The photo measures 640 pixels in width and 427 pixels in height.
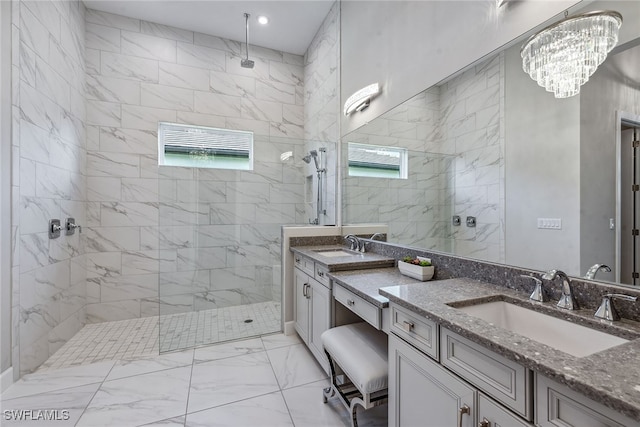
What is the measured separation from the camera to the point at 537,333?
108cm

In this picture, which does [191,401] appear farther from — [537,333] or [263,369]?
[537,333]

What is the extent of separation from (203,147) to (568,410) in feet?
11.9

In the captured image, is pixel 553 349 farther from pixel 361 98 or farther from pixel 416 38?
pixel 361 98

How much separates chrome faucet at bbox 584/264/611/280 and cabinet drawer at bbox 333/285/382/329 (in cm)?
83

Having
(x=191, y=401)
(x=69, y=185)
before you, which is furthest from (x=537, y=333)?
(x=69, y=185)

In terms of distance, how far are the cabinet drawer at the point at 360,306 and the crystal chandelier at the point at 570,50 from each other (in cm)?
126

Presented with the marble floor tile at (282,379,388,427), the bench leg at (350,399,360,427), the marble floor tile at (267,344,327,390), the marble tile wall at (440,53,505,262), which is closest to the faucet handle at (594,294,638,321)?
the marble tile wall at (440,53,505,262)

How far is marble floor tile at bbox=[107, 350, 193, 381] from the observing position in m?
2.13

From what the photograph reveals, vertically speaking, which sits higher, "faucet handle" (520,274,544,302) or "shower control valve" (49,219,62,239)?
"shower control valve" (49,219,62,239)

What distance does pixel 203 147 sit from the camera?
340 centimetres

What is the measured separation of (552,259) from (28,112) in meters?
3.55

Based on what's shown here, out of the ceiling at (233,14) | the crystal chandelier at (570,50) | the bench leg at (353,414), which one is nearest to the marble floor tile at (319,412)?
the bench leg at (353,414)

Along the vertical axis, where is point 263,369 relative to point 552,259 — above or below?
below

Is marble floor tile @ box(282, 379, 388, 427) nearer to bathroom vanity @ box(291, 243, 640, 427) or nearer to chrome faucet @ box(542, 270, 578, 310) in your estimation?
bathroom vanity @ box(291, 243, 640, 427)
